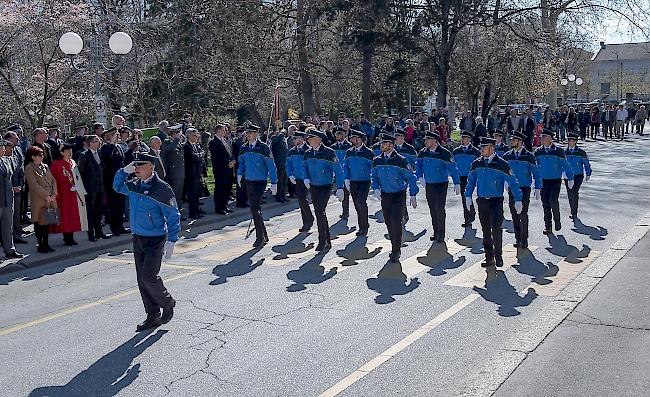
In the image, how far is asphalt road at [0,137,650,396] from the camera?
270 inches

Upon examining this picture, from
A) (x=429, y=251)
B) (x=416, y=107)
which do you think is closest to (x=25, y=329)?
(x=429, y=251)

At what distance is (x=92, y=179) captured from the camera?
540 inches

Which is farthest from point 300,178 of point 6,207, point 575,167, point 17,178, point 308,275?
point 575,167

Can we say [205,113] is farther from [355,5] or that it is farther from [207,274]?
[207,274]

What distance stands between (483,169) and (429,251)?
1.94m

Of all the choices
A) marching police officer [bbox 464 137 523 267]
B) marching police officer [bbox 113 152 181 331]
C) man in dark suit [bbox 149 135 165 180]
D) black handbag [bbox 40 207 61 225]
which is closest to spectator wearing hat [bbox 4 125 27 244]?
black handbag [bbox 40 207 61 225]

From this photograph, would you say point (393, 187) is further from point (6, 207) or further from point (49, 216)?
point (6, 207)

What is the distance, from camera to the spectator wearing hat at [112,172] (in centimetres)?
1425

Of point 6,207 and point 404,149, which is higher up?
point 404,149

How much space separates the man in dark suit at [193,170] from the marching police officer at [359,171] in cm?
395

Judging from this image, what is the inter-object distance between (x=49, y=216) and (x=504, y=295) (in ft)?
24.2

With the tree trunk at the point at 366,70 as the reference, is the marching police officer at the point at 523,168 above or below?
below

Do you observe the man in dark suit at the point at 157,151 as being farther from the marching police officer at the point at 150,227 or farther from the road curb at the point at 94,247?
the marching police officer at the point at 150,227

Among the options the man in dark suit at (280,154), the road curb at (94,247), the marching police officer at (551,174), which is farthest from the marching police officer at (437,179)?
the man in dark suit at (280,154)
